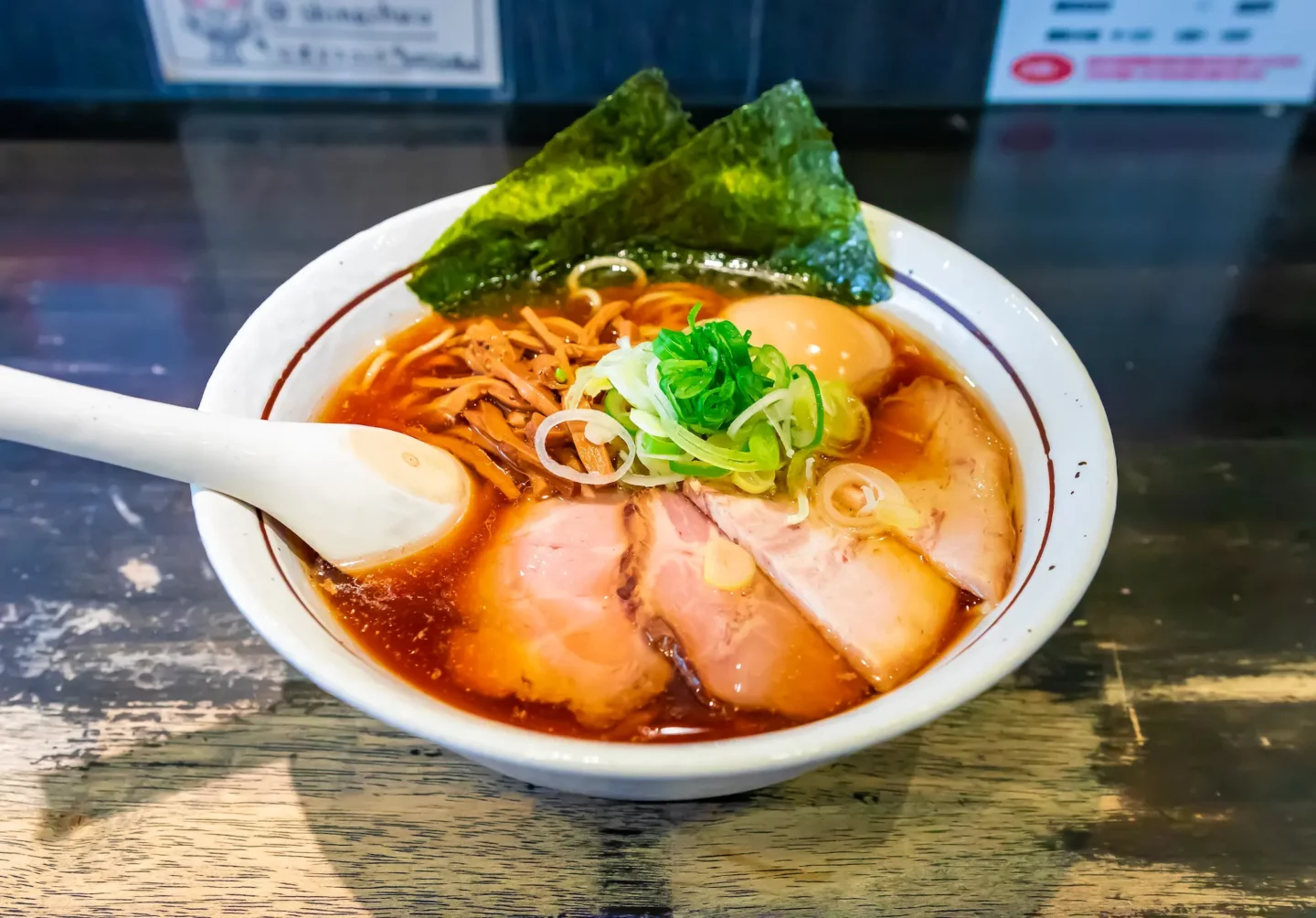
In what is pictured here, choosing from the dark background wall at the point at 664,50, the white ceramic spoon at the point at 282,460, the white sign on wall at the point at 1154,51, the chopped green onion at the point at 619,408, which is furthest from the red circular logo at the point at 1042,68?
the white ceramic spoon at the point at 282,460

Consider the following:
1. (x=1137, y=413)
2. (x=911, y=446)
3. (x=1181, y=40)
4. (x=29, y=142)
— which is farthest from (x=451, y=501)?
(x=1181, y=40)

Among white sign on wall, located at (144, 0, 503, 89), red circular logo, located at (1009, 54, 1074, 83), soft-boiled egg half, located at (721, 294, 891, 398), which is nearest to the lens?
soft-boiled egg half, located at (721, 294, 891, 398)

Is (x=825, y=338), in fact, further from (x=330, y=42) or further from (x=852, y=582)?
(x=330, y=42)

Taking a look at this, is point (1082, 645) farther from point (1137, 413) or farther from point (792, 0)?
point (792, 0)

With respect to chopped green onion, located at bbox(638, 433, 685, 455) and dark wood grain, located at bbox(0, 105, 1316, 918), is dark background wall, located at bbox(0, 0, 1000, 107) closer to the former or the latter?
dark wood grain, located at bbox(0, 105, 1316, 918)

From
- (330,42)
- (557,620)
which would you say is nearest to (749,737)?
(557,620)

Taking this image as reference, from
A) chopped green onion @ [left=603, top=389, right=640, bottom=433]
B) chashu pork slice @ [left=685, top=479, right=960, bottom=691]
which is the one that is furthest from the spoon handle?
chashu pork slice @ [left=685, top=479, right=960, bottom=691]
